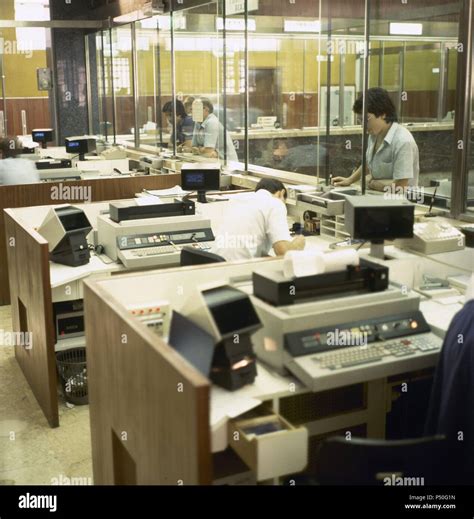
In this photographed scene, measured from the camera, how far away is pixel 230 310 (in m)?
2.47

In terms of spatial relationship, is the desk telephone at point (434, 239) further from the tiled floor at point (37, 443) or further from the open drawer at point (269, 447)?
the tiled floor at point (37, 443)

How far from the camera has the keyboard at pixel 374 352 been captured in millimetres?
2586

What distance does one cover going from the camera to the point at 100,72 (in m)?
10.7

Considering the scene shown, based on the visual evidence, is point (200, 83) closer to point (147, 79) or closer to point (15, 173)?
point (147, 79)

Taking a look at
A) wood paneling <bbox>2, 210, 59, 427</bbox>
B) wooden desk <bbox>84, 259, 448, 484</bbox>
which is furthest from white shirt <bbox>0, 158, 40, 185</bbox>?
wooden desk <bbox>84, 259, 448, 484</bbox>

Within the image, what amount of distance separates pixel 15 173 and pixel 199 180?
1.91m

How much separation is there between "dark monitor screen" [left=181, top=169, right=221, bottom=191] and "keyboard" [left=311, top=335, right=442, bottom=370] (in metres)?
2.87

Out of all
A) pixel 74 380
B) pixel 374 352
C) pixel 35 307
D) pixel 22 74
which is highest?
pixel 22 74

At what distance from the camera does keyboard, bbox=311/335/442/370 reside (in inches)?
102

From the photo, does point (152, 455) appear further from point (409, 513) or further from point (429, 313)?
point (429, 313)

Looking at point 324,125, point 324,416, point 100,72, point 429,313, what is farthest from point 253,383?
point 100,72

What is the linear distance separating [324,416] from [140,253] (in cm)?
169

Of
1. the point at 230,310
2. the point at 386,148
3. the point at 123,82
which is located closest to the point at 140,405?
the point at 230,310

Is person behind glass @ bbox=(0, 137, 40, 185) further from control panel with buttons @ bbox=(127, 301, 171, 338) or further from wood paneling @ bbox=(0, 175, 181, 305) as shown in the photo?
control panel with buttons @ bbox=(127, 301, 171, 338)
